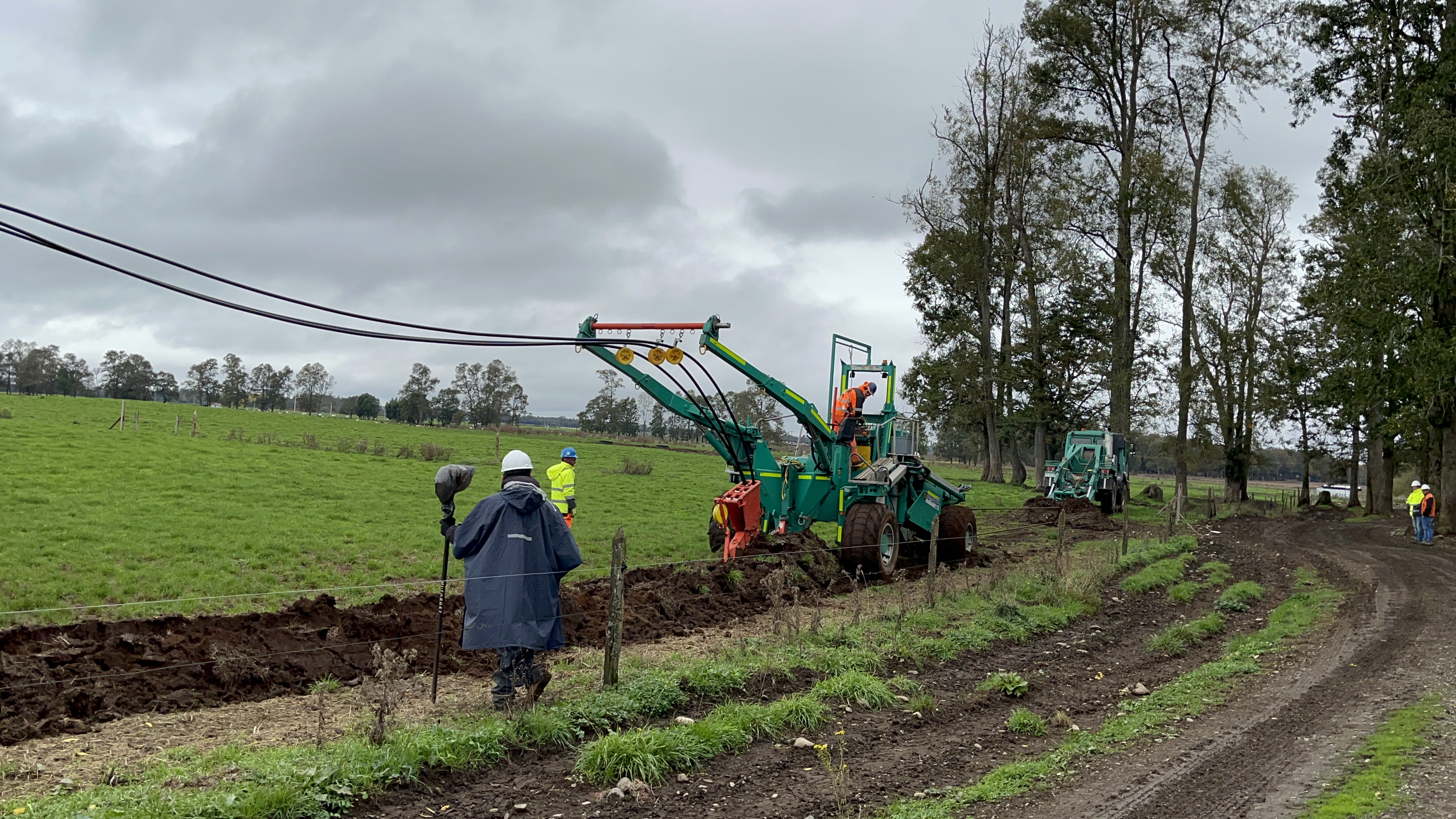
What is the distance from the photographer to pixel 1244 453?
134 feet

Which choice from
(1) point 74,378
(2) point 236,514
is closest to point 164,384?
(1) point 74,378

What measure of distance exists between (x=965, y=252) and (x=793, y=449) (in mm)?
25368

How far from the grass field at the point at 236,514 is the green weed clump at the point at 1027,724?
8169mm

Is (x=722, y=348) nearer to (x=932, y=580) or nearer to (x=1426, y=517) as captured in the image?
(x=932, y=580)

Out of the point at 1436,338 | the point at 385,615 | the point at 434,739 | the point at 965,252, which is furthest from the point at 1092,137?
the point at 434,739

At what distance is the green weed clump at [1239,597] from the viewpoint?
43.0ft

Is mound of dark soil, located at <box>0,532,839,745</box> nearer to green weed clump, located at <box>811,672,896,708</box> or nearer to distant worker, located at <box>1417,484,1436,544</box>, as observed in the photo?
green weed clump, located at <box>811,672,896,708</box>

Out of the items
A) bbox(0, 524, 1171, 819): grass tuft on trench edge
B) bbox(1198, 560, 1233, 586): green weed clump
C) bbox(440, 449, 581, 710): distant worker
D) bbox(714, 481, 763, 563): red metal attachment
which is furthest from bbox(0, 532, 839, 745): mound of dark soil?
bbox(1198, 560, 1233, 586): green weed clump

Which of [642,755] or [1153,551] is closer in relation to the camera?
[642,755]

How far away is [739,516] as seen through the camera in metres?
13.6

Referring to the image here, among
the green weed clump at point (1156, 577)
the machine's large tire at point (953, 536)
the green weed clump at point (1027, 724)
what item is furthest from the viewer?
the machine's large tire at point (953, 536)

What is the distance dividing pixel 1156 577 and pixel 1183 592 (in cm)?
117

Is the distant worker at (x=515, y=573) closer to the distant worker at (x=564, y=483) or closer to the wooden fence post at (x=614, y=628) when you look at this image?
the wooden fence post at (x=614, y=628)

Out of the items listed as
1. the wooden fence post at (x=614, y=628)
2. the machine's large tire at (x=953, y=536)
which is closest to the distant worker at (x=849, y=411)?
the machine's large tire at (x=953, y=536)
